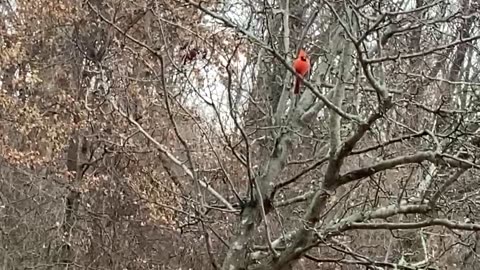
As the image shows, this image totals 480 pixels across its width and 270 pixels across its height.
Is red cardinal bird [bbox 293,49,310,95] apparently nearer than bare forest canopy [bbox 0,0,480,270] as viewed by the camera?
Yes

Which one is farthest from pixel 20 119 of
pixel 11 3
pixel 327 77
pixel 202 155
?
pixel 327 77

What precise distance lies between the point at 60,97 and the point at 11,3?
1.38 metres

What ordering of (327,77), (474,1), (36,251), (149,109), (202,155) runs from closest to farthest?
1. (474,1)
2. (327,77)
3. (202,155)
4. (149,109)
5. (36,251)

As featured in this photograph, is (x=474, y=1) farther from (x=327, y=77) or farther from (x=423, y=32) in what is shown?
(x=327, y=77)

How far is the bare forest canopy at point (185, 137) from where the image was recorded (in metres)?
6.14

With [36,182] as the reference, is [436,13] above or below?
above

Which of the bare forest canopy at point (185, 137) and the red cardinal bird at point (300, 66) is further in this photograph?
the bare forest canopy at point (185, 137)

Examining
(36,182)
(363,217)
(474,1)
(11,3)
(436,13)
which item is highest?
(11,3)

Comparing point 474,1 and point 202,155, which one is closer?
point 474,1

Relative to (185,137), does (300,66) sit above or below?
below

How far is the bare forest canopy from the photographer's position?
6141 millimetres

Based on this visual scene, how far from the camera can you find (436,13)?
554cm

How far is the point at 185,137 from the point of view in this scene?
9.07m

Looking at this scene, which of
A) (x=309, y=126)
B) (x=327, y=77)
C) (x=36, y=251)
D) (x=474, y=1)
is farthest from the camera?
(x=36, y=251)
